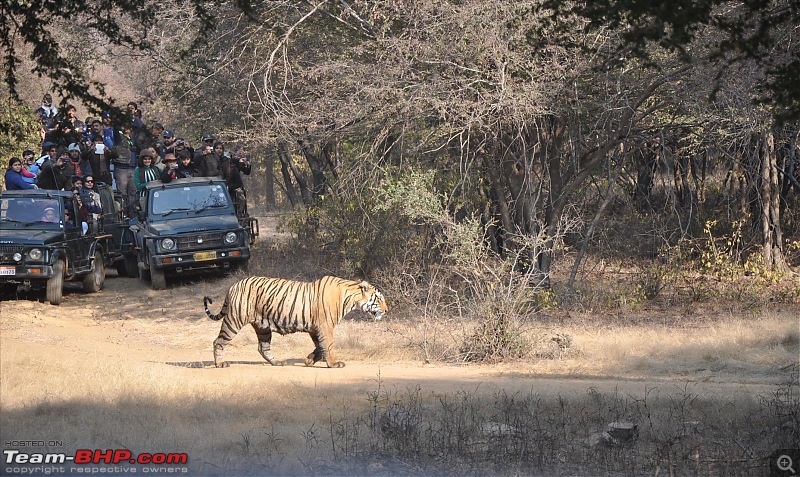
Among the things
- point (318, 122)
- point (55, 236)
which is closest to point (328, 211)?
point (318, 122)

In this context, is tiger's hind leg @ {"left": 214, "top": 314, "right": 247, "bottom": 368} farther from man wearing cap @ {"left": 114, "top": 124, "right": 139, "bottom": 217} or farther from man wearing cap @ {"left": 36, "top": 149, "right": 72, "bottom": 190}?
man wearing cap @ {"left": 114, "top": 124, "right": 139, "bottom": 217}

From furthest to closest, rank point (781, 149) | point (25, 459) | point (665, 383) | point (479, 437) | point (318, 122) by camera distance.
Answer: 1. point (781, 149)
2. point (318, 122)
3. point (665, 383)
4. point (479, 437)
5. point (25, 459)

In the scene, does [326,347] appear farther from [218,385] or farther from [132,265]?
[132,265]

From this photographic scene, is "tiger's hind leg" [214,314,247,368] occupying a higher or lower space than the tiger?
lower

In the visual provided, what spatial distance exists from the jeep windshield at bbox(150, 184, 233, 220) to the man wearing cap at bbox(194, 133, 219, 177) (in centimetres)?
118

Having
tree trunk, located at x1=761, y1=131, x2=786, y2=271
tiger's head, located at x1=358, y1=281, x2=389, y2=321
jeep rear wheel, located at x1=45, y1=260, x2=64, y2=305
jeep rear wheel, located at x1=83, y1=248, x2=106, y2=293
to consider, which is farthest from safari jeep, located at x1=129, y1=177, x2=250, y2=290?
tree trunk, located at x1=761, y1=131, x2=786, y2=271

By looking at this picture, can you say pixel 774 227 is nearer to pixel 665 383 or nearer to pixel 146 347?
pixel 665 383

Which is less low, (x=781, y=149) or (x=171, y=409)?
(x=781, y=149)

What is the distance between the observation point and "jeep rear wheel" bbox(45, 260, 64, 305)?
58.9ft

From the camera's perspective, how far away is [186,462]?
27.5ft

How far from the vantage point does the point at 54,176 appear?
20422mm

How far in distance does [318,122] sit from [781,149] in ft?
34.0

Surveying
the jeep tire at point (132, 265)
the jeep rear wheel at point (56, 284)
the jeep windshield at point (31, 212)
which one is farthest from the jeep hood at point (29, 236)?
the jeep tire at point (132, 265)
